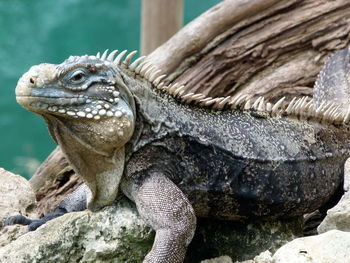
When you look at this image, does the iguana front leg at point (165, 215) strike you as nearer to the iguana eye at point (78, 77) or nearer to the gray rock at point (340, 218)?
the iguana eye at point (78, 77)

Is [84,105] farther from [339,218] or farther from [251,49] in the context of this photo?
[251,49]

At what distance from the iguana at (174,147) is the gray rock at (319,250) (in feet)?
2.29

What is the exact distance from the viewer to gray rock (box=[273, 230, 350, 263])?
3.08 m

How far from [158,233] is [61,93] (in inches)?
39.4

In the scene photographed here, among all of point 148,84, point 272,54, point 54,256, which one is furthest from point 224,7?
point 54,256

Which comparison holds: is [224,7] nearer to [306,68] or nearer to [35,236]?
[306,68]

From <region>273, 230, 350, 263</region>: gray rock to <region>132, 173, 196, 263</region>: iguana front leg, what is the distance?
615mm

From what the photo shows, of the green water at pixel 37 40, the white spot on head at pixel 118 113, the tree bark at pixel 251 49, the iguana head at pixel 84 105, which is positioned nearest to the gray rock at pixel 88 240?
the iguana head at pixel 84 105

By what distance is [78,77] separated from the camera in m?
3.68

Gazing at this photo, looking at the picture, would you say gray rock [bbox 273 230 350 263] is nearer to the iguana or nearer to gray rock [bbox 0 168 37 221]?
the iguana

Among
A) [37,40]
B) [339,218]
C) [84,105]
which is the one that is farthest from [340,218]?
[37,40]

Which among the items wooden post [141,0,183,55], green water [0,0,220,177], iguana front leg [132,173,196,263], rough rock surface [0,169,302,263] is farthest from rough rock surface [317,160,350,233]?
green water [0,0,220,177]

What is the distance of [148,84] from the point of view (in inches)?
159

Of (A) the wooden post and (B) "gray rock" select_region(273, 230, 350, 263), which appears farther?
(A) the wooden post
